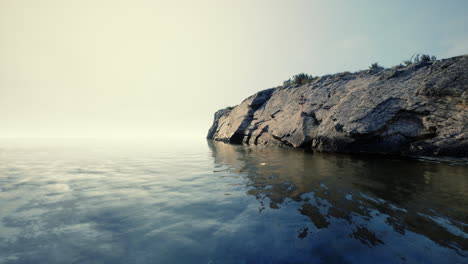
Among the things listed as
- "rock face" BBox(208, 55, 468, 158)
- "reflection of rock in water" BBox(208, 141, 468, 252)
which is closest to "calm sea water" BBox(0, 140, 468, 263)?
"reflection of rock in water" BBox(208, 141, 468, 252)

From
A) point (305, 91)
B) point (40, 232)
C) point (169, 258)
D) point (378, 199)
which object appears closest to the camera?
point (169, 258)

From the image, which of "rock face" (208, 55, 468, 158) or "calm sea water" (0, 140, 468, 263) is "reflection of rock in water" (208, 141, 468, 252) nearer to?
"calm sea water" (0, 140, 468, 263)

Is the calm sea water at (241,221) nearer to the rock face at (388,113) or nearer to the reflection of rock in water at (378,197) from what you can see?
the reflection of rock in water at (378,197)

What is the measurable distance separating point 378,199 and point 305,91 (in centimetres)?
1599

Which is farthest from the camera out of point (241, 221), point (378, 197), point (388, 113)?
point (388, 113)

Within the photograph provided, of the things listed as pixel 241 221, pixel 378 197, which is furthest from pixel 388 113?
pixel 241 221

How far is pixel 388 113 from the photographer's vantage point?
1104 cm

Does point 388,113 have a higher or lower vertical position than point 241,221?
higher

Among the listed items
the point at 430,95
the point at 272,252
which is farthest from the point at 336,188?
the point at 430,95

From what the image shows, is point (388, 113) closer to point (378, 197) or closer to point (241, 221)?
point (378, 197)

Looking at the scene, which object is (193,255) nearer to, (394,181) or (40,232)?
(40,232)

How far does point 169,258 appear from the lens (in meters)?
2.28

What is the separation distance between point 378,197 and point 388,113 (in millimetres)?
9142

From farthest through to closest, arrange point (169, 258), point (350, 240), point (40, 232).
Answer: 1. point (40, 232)
2. point (350, 240)
3. point (169, 258)
